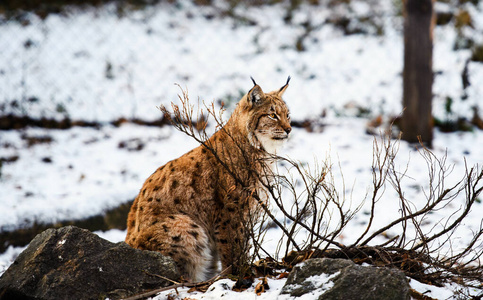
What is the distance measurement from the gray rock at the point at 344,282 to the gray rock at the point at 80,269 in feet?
2.98

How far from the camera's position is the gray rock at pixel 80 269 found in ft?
10.6

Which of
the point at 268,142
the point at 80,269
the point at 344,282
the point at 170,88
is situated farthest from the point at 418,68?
the point at 80,269

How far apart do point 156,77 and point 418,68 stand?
4.91m

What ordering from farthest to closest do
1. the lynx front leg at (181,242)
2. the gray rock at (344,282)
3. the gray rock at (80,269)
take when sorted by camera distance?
1. the lynx front leg at (181,242)
2. the gray rock at (80,269)
3. the gray rock at (344,282)

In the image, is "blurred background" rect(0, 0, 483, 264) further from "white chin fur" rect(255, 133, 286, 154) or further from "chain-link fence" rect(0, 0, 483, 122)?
"white chin fur" rect(255, 133, 286, 154)

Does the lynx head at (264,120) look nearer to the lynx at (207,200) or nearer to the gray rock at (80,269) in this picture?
the lynx at (207,200)

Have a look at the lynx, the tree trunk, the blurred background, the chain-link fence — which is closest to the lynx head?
the lynx

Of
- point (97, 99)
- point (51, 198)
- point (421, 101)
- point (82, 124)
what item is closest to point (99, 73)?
point (97, 99)

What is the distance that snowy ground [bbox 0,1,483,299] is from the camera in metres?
6.47

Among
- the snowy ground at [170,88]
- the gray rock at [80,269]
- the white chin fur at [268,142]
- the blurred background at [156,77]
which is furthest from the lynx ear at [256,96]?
the blurred background at [156,77]

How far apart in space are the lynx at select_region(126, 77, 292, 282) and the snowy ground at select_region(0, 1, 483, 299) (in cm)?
129

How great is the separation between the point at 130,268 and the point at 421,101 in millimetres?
5298

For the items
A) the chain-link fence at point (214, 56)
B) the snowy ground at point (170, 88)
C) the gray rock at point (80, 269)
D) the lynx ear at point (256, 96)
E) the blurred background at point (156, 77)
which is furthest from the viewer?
the chain-link fence at point (214, 56)

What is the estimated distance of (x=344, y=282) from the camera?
113 inches
